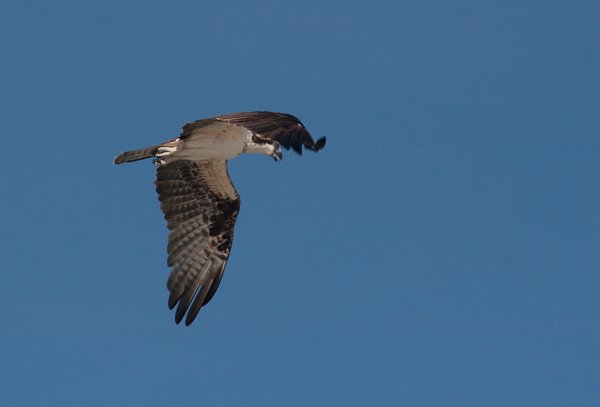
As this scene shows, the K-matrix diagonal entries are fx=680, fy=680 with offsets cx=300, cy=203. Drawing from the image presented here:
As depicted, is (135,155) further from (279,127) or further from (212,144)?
(279,127)

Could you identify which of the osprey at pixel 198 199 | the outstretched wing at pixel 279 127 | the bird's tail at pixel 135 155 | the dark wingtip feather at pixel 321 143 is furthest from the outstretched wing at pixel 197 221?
the dark wingtip feather at pixel 321 143

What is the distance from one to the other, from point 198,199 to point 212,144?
2.35 metres

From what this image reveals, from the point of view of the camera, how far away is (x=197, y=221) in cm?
1550

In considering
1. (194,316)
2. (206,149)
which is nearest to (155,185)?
(206,149)

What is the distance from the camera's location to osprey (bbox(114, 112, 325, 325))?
43.4ft

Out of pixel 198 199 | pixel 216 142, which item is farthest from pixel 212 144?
pixel 198 199

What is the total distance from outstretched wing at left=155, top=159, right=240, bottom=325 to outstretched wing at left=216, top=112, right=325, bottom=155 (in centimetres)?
327

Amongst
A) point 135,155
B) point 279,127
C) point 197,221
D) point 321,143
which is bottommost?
point 197,221

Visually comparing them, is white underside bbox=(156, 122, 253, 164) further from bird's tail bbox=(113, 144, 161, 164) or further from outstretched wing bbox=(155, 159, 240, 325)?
outstretched wing bbox=(155, 159, 240, 325)

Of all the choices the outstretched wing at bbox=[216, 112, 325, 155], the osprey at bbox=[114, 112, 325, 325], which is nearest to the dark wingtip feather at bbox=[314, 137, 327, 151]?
the outstretched wing at bbox=[216, 112, 325, 155]

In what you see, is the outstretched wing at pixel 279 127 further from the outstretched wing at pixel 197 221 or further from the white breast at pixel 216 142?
the outstretched wing at pixel 197 221

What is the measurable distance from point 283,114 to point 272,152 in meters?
1.23

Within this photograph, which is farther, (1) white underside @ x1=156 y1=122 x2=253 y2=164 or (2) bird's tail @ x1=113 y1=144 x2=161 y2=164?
(2) bird's tail @ x1=113 y1=144 x2=161 y2=164

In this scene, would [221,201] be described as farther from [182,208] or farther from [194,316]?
[194,316]
